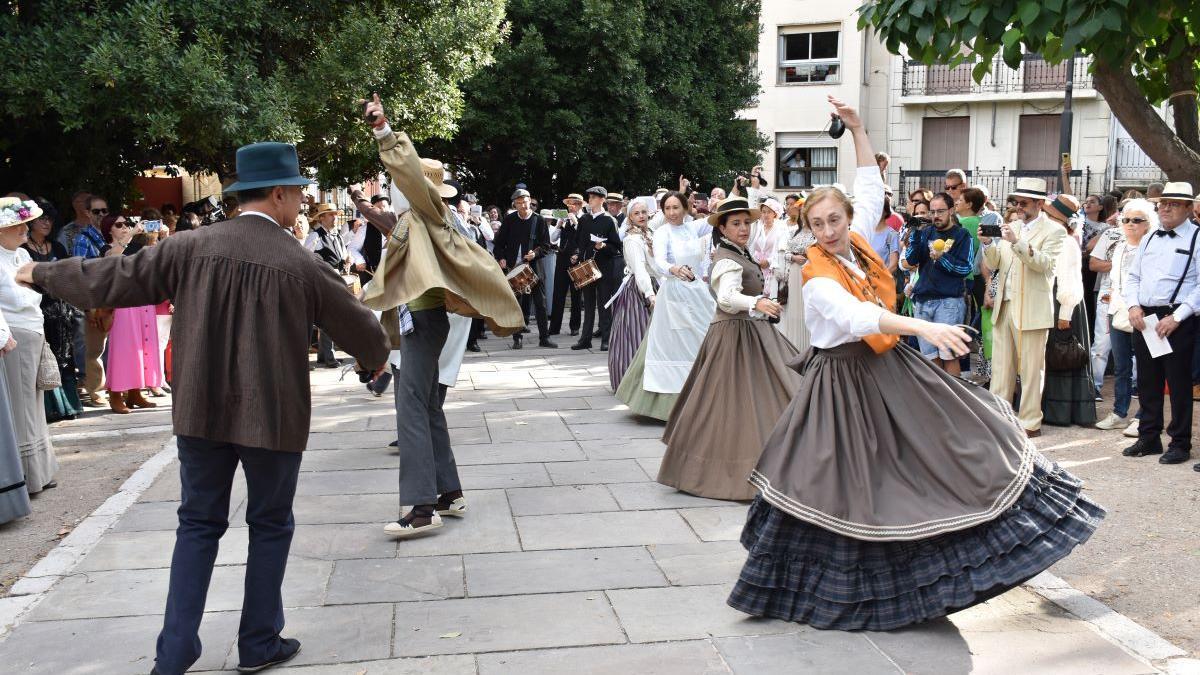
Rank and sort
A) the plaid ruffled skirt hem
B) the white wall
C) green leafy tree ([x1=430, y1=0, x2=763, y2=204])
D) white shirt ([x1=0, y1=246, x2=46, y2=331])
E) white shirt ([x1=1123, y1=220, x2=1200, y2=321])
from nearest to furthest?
the plaid ruffled skirt hem < white shirt ([x1=0, y1=246, x2=46, y2=331]) < white shirt ([x1=1123, y1=220, x2=1200, y2=321]) < green leafy tree ([x1=430, y1=0, x2=763, y2=204]) < the white wall

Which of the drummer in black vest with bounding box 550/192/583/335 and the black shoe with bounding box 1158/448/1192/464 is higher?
the drummer in black vest with bounding box 550/192/583/335

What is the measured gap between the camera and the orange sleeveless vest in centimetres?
460

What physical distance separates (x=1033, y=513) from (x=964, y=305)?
5.63 m

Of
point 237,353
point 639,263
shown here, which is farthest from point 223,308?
point 639,263

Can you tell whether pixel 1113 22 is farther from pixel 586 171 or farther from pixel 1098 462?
pixel 586 171

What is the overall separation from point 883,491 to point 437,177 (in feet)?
9.90

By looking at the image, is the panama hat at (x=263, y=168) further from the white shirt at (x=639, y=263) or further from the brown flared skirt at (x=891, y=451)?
the white shirt at (x=639, y=263)

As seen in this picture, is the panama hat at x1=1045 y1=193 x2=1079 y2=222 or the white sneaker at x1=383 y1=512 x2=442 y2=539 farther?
the panama hat at x1=1045 y1=193 x2=1079 y2=222

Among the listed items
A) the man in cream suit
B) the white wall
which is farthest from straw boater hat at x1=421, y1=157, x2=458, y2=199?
the white wall

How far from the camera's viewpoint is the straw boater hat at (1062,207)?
29.4 ft

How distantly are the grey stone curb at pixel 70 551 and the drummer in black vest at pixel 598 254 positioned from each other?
7.50 meters

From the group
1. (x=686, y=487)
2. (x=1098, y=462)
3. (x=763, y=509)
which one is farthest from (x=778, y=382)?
(x=1098, y=462)

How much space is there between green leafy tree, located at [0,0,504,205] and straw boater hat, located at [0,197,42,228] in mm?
3462

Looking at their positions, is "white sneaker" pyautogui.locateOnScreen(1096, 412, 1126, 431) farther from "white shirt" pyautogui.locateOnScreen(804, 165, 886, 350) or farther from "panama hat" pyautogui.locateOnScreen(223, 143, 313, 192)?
"panama hat" pyautogui.locateOnScreen(223, 143, 313, 192)
